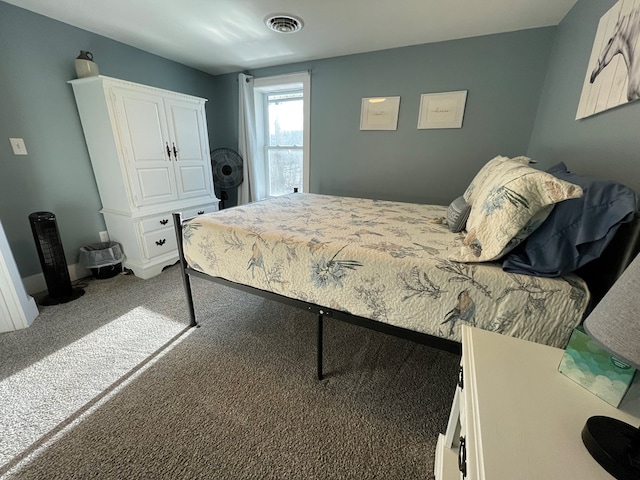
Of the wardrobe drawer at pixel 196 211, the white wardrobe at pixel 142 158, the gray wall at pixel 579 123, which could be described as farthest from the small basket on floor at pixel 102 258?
the gray wall at pixel 579 123

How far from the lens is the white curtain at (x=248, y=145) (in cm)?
342

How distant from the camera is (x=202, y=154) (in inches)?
120

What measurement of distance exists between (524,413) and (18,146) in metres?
3.42

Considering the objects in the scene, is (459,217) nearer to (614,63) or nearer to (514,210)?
(514,210)

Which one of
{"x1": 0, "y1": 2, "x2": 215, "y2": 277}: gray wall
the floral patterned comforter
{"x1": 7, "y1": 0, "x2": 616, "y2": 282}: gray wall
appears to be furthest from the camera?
{"x1": 0, "y1": 2, "x2": 215, "y2": 277}: gray wall

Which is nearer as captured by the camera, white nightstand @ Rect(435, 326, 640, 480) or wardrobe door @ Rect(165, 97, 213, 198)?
white nightstand @ Rect(435, 326, 640, 480)

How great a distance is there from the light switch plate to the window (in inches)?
91.2

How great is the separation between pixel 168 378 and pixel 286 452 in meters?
0.79

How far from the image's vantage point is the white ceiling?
1.91 m

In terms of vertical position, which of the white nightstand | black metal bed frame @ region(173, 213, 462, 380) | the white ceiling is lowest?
black metal bed frame @ region(173, 213, 462, 380)

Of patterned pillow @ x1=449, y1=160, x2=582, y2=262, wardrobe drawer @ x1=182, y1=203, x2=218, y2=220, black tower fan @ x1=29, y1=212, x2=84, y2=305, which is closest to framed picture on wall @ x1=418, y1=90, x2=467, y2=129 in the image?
patterned pillow @ x1=449, y1=160, x2=582, y2=262

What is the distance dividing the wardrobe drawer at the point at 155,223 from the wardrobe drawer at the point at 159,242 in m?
0.04

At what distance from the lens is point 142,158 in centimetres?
246

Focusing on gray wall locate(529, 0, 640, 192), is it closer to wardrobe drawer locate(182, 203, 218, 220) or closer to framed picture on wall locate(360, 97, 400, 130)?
framed picture on wall locate(360, 97, 400, 130)
